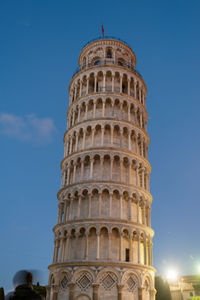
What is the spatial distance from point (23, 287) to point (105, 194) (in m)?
25.8

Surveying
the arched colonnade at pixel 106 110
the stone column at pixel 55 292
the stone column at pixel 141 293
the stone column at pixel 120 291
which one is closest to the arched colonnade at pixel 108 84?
the arched colonnade at pixel 106 110

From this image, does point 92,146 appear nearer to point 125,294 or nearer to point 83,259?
point 83,259

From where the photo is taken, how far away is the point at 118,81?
126 feet

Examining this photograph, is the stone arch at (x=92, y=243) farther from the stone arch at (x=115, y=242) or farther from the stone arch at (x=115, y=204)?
the stone arch at (x=115, y=204)

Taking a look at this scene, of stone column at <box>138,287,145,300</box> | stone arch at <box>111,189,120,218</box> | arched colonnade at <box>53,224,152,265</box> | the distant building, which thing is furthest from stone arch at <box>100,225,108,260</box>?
the distant building

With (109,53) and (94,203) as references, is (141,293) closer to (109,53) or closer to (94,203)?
(94,203)

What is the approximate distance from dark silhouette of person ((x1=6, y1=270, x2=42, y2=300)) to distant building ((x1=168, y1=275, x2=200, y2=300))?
5818 centimetres

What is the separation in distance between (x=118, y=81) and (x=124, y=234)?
1937 centimetres

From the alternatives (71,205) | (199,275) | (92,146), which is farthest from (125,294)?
(199,275)

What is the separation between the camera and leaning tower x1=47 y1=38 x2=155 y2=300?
2695cm

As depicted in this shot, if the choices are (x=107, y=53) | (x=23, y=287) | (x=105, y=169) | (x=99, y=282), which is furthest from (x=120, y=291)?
(x=107, y=53)

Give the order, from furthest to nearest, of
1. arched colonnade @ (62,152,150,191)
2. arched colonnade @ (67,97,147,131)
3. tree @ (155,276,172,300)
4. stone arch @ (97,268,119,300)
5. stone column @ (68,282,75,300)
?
1. tree @ (155,276,172,300)
2. arched colonnade @ (67,97,147,131)
3. arched colonnade @ (62,152,150,191)
4. stone column @ (68,282,75,300)
5. stone arch @ (97,268,119,300)

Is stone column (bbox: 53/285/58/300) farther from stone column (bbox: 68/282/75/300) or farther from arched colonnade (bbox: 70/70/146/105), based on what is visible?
arched colonnade (bbox: 70/70/146/105)

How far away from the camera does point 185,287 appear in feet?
188
